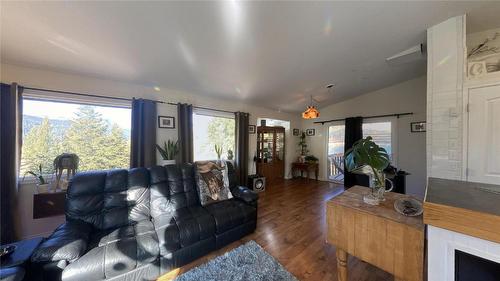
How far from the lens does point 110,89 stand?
2.76 m

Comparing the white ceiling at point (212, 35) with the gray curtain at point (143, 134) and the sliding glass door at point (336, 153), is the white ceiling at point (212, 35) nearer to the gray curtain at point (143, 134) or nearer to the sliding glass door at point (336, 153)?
the gray curtain at point (143, 134)

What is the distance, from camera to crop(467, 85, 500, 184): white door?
66.4 inches

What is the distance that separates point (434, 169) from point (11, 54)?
5.18 m

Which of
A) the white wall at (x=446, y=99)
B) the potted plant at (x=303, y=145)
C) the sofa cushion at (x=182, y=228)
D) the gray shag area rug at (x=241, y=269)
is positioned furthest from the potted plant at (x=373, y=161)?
the potted plant at (x=303, y=145)

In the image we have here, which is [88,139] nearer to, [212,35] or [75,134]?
[75,134]

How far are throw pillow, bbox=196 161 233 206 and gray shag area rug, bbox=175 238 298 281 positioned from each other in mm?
717

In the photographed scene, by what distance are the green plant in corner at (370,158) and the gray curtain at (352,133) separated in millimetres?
3962

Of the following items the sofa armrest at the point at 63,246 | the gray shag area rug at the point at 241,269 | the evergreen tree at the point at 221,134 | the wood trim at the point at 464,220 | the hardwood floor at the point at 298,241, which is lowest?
the hardwood floor at the point at 298,241

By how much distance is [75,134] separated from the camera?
2.59 m

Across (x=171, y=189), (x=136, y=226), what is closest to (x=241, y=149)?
(x=171, y=189)

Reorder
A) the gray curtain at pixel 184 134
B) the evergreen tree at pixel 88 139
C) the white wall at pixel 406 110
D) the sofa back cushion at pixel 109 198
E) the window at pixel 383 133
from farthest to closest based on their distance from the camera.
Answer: the window at pixel 383 133, the white wall at pixel 406 110, the gray curtain at pixel 184 134, the evergreen tree at pixel 88 139, the sofa back cushion at pixel 109 198

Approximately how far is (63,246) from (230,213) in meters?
1.46

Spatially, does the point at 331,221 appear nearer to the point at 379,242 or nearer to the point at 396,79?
the point at 379,242

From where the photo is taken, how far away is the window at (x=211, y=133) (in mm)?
3883
